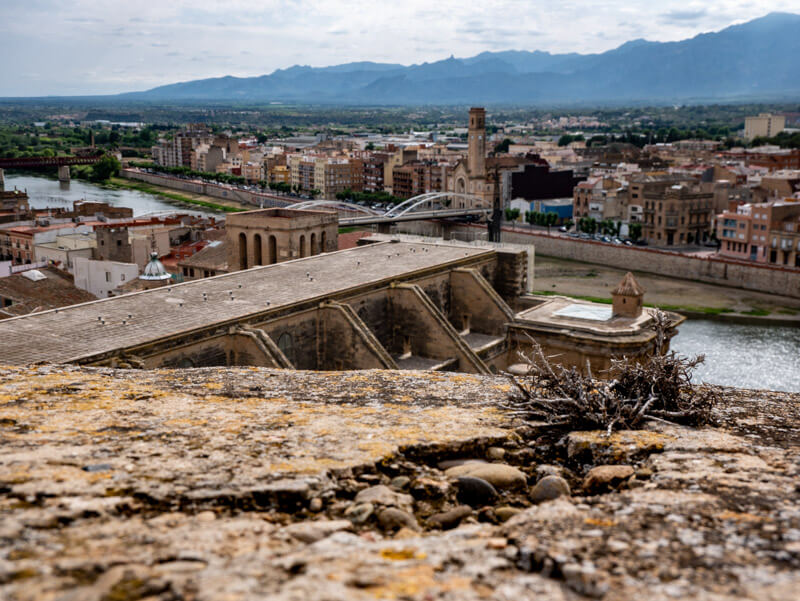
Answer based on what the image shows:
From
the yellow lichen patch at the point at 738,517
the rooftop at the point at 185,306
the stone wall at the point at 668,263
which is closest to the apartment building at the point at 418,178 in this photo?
the stone wall at the point at 668,263

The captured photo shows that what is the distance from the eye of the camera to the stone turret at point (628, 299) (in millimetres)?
30859

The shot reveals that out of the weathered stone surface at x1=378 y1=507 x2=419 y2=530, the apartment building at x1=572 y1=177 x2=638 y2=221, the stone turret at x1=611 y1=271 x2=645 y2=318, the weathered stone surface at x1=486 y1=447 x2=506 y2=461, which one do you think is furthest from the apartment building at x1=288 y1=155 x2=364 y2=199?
the weathered stone surface at x1=378 y1=507 x2=419 y2=530

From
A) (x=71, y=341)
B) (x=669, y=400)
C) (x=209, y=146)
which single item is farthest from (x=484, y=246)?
(x=209, y=146)

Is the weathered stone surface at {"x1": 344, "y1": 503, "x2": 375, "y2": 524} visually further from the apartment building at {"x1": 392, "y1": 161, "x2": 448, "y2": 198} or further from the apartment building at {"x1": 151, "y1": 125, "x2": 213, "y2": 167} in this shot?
the apartment building at {"x1": 151, "y1": 125, "x2": 213, "y2": 167}

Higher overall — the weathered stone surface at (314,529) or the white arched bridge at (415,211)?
the weathered stone surface at (314,529)

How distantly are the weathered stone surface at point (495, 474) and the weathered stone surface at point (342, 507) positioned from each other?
0.14 meters

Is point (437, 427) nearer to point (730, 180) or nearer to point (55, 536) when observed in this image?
point (55, 536)

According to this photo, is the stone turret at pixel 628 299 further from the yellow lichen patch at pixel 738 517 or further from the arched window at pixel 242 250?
the yellow lichen patch at pixel 738 517

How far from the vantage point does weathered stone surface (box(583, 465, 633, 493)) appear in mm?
4781

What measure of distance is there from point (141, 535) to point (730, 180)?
108 metres

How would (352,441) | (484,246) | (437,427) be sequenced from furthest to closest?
(484,246), (437,427), (352,441)

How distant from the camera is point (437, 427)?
5711 mm

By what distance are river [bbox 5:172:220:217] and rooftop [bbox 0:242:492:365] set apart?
72.4 meters

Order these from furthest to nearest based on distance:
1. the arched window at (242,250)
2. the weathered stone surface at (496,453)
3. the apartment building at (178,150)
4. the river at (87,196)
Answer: the apartment building at (178,150)
the river at (87,196)
the arched window at (242,250)
the weathered stone surface at (496,453)
